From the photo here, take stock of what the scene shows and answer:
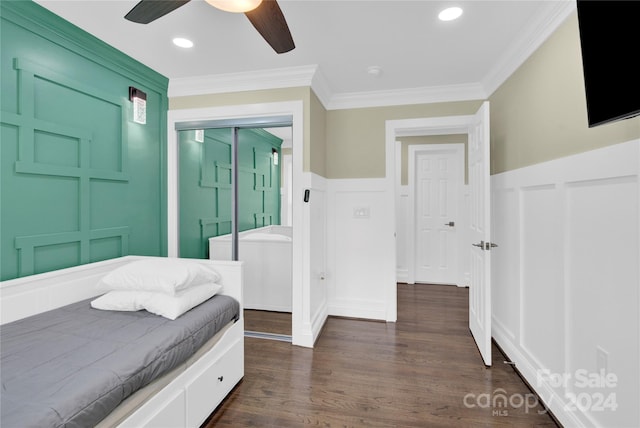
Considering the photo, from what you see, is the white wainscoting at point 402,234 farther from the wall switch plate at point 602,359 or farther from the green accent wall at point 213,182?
the wall switch plate at point 602,359

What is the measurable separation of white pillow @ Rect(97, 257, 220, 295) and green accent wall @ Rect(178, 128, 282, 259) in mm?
1012

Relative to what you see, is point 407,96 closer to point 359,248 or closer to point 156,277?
point 359,248

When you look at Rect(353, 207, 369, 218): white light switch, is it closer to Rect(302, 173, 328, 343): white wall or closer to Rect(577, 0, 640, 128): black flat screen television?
Rect(302, 173, 328, 343): white wall

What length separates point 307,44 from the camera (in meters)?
2.22

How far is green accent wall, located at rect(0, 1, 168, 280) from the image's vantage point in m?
1.70

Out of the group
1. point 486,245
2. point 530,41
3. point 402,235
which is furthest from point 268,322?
point 530,41

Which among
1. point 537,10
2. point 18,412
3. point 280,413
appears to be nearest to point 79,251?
point 18,412

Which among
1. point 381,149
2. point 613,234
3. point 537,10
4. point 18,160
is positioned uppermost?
point 537,10

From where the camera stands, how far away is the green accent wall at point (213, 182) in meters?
2.97

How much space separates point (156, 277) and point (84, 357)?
0.62m

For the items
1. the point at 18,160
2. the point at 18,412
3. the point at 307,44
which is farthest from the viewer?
the point at 307,44

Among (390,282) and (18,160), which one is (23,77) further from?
(390,282)

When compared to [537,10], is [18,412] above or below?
below

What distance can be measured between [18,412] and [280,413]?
1290 millimetres
